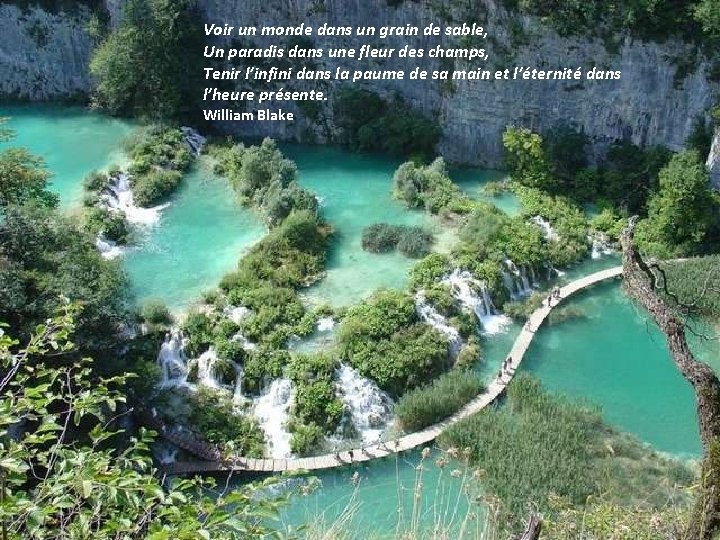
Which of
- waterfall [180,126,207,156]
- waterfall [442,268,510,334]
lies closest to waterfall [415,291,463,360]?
waterfall [442,268,510,334]

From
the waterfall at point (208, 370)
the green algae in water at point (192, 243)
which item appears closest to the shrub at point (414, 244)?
the green algae in water at point (192, 243)

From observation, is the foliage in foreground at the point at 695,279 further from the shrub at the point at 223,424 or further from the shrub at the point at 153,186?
the shrub at the point at 153,186

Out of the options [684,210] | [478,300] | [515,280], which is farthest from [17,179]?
[684,210]

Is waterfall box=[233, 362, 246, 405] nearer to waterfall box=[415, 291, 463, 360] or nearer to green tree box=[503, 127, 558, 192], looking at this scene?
waterfall box=[415, 291, 463, 360]

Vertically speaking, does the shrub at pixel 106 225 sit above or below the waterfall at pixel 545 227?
below

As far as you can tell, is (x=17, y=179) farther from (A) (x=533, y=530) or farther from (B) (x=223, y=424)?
(A) (x=533, y=530)

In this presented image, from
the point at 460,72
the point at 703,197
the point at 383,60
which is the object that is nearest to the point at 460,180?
the point at 460,72
